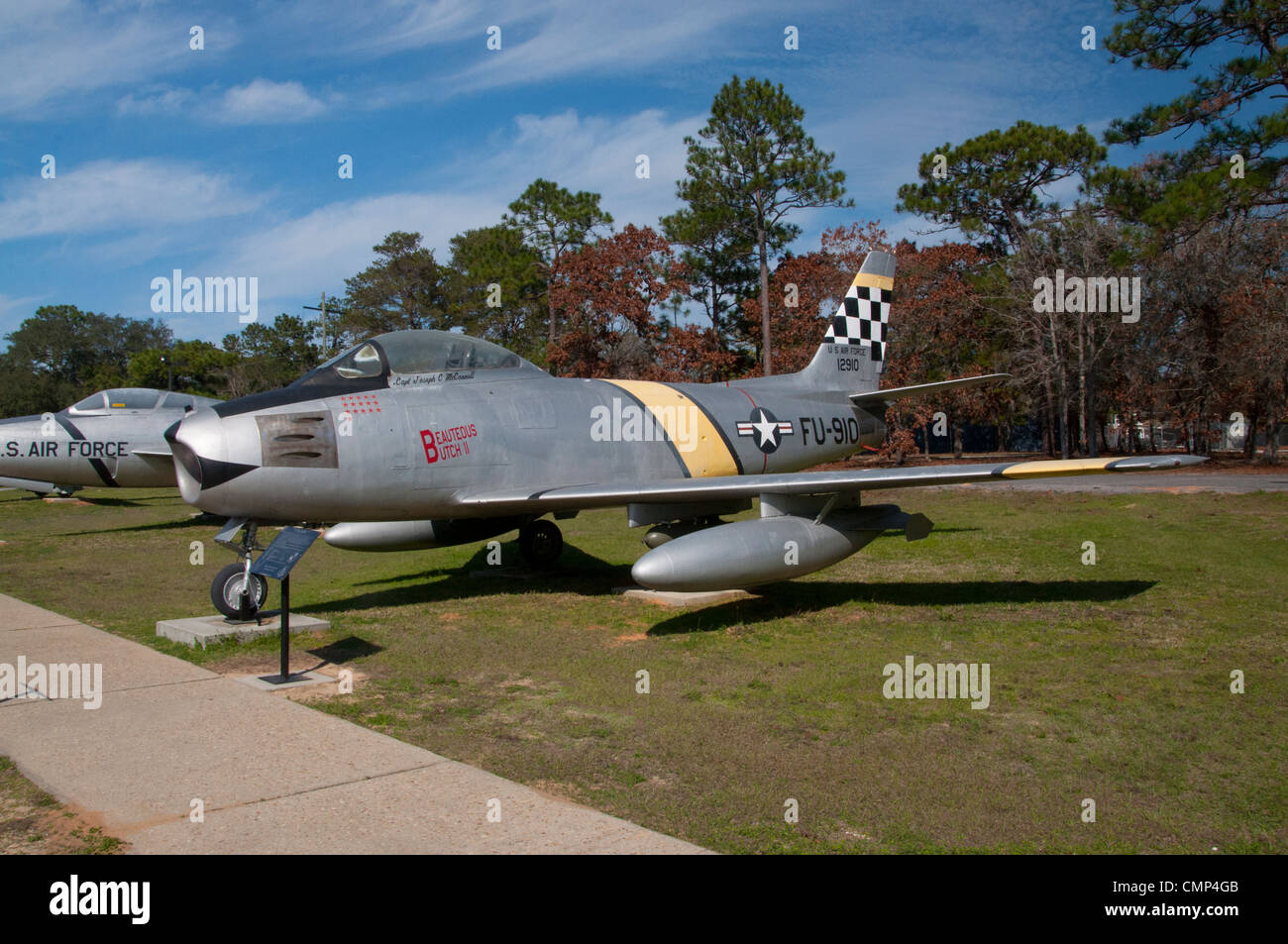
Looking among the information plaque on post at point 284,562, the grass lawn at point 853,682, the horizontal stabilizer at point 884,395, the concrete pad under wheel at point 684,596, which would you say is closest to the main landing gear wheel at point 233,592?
the grass lawn at point 853,682

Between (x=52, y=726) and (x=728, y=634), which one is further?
(x=728, y=634)

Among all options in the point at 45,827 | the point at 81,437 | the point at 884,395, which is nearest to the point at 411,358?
the point at 45,827

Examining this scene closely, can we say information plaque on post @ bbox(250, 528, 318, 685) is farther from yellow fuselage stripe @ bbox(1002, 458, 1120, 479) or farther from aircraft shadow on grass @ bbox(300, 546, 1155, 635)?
yellow fuselage stripe @ bbox(1002, 458, 1120, 479)

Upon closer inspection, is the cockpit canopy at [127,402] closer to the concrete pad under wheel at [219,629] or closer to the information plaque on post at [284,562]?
the concrete pad under wheel at [219,629]

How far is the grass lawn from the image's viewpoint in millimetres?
4219

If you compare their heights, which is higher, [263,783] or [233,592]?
[233,592]

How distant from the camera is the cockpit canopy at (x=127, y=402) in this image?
770 inches

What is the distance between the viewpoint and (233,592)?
843 centimetres

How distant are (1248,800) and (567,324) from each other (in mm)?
32565

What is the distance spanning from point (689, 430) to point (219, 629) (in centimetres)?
617

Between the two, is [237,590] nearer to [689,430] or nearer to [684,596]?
[684,596]

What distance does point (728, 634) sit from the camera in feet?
27.1

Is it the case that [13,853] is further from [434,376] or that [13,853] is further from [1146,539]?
[1146,539]
